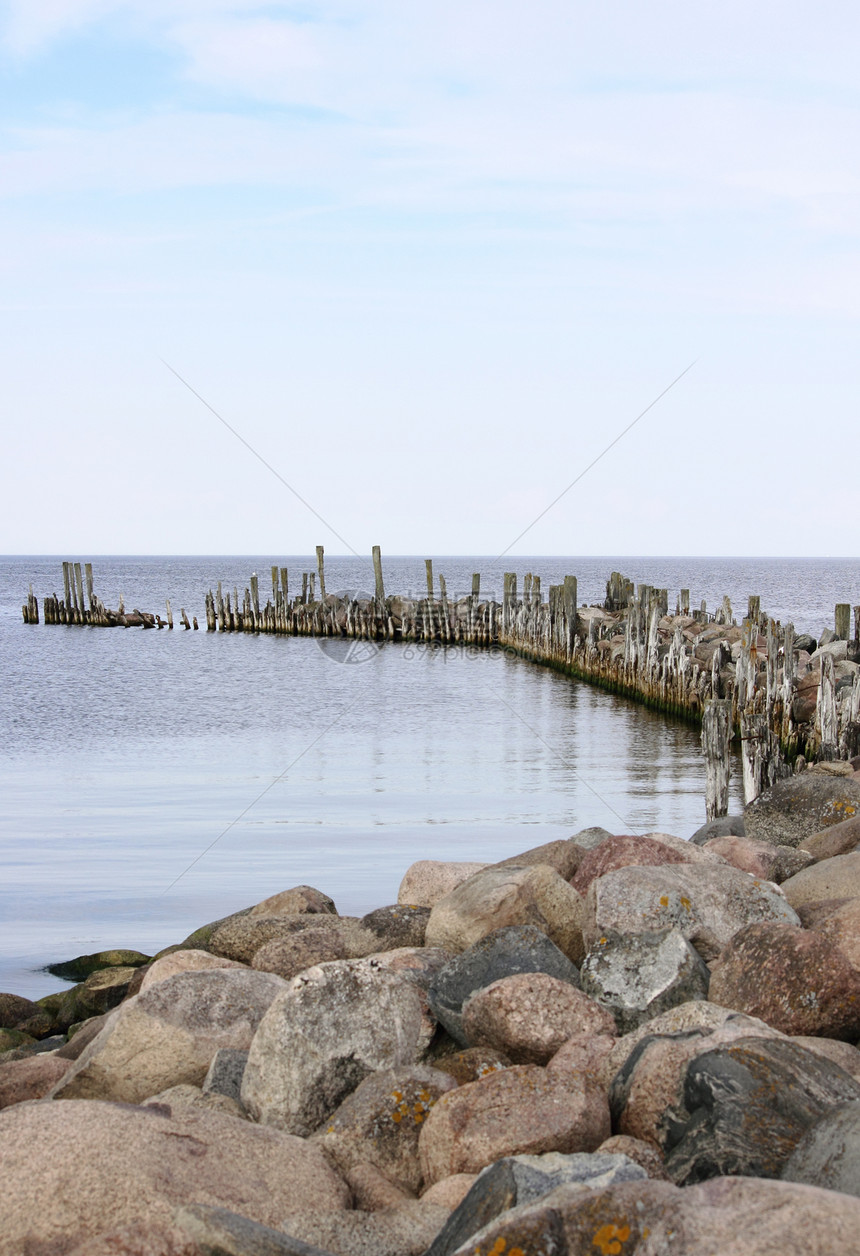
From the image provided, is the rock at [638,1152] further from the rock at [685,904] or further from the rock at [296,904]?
the rock at [296,904]

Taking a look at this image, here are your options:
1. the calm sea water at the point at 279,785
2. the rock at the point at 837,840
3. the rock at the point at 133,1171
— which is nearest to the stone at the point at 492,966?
the rock at the point at 133,1171

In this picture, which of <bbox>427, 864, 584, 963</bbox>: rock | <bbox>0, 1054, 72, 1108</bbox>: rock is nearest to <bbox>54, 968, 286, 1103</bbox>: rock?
<bbox>0, 1054, 72, 1108</bbox>: rock

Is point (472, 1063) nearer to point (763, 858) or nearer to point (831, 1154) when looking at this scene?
point (831, 1154)

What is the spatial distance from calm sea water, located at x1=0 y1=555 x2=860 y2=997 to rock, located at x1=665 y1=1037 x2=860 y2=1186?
5.74 meters

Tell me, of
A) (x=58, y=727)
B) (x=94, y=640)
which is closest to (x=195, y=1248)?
(x=58, y=727)

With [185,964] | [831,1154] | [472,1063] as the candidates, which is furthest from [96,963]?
[831,1154]

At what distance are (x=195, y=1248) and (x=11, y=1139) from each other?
2.63ft

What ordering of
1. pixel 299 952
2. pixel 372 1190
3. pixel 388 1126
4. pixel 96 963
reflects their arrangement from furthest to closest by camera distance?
pixel 96 963 → pixel 299 952 → pixel 388 1126 → pixel 372 1190

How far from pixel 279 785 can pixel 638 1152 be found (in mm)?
11681

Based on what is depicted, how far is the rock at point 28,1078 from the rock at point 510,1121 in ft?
7.48

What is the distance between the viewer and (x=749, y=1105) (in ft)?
10.2

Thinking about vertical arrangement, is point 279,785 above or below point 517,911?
below

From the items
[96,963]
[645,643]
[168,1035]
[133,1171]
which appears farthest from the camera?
[645,643]

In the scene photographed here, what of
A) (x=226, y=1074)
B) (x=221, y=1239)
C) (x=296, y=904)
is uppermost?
(x=221, y=1239)
